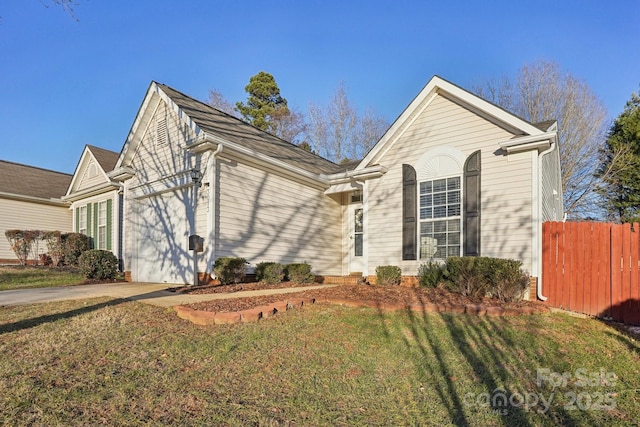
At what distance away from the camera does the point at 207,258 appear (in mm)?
9602

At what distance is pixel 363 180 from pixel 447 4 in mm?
6652

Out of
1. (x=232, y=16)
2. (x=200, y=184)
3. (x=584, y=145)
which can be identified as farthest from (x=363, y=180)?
(x=584, y=145)

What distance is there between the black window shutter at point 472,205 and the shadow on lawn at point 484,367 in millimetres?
3265

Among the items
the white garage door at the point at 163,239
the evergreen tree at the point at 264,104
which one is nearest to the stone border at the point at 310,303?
the white garage door at the point at 163,239

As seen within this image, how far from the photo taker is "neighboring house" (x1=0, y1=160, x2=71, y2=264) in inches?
631

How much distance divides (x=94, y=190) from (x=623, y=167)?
84.7 ft

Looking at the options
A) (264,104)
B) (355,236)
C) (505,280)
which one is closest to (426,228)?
(505,280)

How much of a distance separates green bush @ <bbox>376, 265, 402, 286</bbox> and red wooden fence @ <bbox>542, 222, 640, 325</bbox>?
125 inches

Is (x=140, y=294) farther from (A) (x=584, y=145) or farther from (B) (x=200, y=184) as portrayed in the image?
(A) (x=584, y=145)

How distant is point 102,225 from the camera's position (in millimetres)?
14703

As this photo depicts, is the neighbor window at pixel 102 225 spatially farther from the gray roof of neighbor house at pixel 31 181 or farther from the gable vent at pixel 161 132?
the gable vent at pixel 161 132

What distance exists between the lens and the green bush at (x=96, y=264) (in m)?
11.3

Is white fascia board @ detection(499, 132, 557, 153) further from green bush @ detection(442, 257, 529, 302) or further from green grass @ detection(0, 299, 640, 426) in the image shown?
green grass @ detection(0, 299, 640, 426)

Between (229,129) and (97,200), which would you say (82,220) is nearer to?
(97,200)
